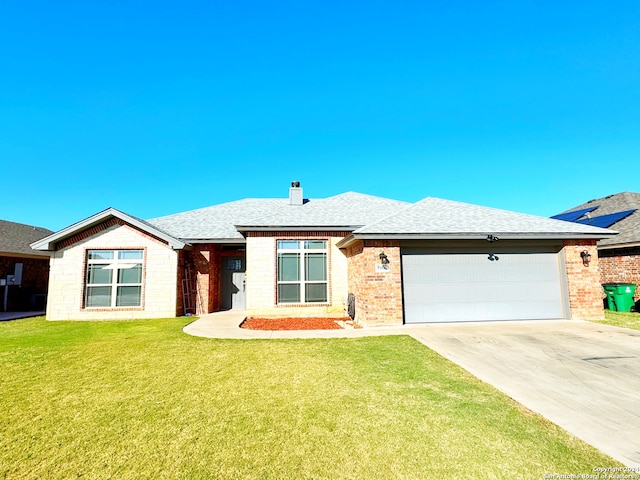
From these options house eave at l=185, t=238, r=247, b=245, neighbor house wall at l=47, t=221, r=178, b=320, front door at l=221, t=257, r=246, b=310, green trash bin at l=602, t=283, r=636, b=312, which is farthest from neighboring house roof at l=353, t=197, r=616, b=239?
neighbor house wall at l=47, t=221, r=178, b=320

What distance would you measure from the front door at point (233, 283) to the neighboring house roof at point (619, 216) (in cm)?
1608

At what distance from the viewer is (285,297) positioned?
12234 millimetres

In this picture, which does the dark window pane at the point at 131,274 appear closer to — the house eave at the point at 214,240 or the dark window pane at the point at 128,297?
the dark window pane at the point at 128,297

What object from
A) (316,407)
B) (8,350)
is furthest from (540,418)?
(8,350)

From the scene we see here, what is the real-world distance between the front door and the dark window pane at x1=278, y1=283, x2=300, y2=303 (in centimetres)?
302

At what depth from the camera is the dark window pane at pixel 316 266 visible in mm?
12398

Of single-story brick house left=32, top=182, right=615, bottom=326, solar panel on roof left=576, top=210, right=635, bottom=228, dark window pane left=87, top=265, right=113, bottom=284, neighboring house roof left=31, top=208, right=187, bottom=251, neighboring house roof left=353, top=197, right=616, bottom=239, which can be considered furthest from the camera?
solar panel on roof left=576, top=210, right=635, bottom=228

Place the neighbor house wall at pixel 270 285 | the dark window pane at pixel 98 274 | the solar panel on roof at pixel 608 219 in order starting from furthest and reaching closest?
the solar panel on roof at pixel 608 219 → the dark window pane at pixel 98 274 → the neighbor house wall at pixel 270 285

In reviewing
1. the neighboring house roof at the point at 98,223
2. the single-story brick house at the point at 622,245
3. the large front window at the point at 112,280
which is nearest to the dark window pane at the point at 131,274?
the large front window at the point at 112,280

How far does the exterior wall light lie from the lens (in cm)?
1046

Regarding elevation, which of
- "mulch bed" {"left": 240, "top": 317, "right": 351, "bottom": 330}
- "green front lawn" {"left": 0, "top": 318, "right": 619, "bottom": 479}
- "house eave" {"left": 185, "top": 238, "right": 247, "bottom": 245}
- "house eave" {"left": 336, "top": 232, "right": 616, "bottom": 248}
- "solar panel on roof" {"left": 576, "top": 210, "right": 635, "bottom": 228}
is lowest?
"mulch bed" {"left": 240, "top": 317, "right": 351, "bottom": 330}

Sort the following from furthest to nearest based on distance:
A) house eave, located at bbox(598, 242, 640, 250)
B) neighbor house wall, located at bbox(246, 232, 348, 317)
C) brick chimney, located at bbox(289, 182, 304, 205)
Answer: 1. brick chimney, located at bbox(289, 182, 304, 205)
2. house eave, located at bbox(598, 242, 640, 250)
3. neighbor house wall, located at bbox(246, 232, 348, 317)

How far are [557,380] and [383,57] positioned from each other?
13.7 meters

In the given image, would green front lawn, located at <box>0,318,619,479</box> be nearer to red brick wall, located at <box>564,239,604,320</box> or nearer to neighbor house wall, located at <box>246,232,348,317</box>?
neighbor house wall, located at <box>246,232,348,317</box>
